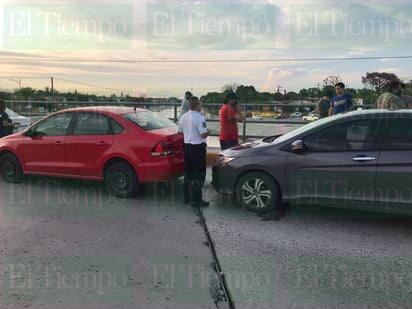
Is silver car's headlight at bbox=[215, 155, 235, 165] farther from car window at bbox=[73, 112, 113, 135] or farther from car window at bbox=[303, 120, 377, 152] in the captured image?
car window at bbox=[73, 112, 113, 135]

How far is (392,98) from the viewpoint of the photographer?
6.76 m

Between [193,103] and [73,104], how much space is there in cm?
800

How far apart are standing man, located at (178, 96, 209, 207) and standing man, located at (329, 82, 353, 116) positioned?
3477mm

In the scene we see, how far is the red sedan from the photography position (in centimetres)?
623

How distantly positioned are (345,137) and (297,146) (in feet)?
2.05

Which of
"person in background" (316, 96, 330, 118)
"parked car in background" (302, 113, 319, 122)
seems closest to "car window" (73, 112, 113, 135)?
"person in background" (316, 96, 330, 118)

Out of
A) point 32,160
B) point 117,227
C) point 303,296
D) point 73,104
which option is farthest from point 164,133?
point 73,104

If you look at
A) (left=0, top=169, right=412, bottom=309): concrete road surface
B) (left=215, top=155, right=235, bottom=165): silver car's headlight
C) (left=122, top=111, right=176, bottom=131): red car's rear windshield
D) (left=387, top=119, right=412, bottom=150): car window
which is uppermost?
(left=122, top=111, right=176, bottom=131): red car's rear windshield

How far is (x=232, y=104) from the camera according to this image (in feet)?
24.3

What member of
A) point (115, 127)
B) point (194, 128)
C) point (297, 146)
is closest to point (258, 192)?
point (297, 146)

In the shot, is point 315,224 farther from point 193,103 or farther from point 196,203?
point 193,103

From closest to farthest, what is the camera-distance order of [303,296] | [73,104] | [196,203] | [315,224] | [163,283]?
[303,296]
[163,283]
[315,224]
[196,203]
[73,104]

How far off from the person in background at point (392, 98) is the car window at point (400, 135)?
1.86m

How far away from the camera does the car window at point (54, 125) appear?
695 cm
